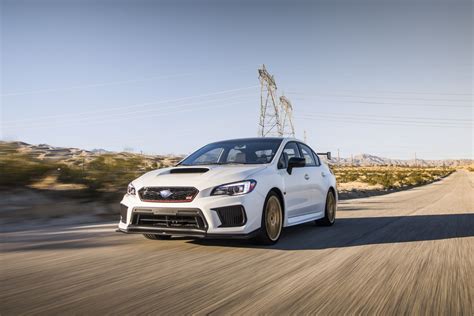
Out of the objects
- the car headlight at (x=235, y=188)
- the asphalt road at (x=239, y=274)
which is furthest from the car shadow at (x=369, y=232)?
the car headlight at (x=235, y=188)

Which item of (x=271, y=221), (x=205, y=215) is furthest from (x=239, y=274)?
(x=271, y=221)

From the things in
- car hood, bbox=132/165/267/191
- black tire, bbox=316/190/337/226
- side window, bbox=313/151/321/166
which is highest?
side window, bbox=313/151/321/166

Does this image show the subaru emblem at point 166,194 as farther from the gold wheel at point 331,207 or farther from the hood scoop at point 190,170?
the gold wheel at point 331,207

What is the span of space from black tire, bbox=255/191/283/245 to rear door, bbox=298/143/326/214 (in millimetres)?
1424

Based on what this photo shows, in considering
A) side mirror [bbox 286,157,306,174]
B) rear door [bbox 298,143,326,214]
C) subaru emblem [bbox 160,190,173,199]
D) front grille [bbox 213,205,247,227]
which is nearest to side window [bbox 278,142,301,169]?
side mirror [bbox 286,157,306,174]

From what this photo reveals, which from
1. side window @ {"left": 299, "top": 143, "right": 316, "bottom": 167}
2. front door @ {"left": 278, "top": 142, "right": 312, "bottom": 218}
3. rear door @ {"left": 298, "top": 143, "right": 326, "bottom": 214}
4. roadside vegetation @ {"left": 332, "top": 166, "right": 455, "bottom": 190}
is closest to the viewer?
front door @ {"left": 278, "top": 142, "right": 312, "bottom": 218}

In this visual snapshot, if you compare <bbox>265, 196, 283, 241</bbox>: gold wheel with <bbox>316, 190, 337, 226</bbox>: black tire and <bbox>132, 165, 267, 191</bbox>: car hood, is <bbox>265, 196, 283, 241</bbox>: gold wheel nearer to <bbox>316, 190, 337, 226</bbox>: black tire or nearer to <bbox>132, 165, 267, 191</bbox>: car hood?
<bbox>132, 165, 267, 191</bbox>: car hood

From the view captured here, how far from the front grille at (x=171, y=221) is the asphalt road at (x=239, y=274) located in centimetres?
34

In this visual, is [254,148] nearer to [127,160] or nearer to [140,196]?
[140,196]

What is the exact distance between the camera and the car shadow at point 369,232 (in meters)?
7.02

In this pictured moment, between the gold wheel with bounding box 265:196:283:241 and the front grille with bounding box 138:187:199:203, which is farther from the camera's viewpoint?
the gold wheel with bounding box 265:196:283:241

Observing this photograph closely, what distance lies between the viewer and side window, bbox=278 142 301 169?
761 cm

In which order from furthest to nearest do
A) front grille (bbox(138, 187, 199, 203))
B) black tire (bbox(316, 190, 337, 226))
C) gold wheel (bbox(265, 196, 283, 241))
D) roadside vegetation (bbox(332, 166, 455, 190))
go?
1. roadside vegetation (bbox(332, 166, 455, 190))
2. black tire (bbox(316, 190, 337, 226))
3. gold wheel (bbox(265, 196, 283, 241))
4. front grille (bbox(138, 187, 199, 203))

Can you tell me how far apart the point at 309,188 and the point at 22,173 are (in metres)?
6.78
